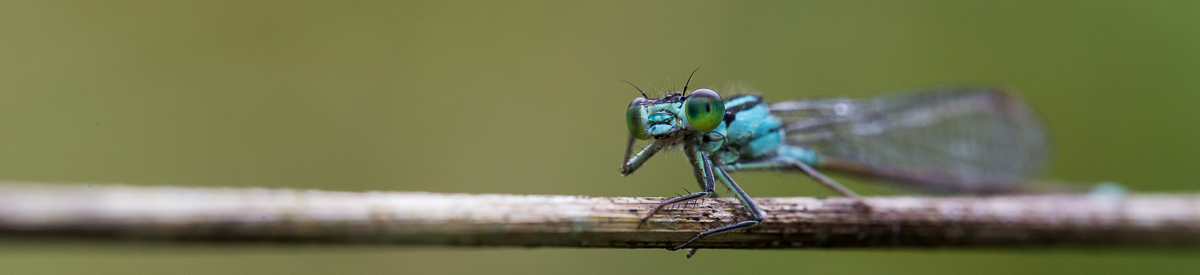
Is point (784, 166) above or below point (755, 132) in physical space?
below

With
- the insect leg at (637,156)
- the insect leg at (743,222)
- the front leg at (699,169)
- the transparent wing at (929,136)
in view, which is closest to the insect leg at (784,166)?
the front leg at (699,169)

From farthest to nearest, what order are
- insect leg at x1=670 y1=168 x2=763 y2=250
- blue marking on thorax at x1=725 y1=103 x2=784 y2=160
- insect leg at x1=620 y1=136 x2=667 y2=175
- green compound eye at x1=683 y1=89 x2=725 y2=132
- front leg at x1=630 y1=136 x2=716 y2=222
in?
blue marking on thorax at x1=725 y1=103 x2=784 y2=160 → insect leg at x1=620 y1=136 x2=667 y2=175 → green compound eye at x1=683 y1=89 x2=725 y2=132 → front leg at x1=630 y1=136 x2=716 y2=222 → insect leg at x1=670 y1=168 x2=763 y2=250

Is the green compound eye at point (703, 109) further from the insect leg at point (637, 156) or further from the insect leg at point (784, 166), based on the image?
the insect leg at point (784, 166)

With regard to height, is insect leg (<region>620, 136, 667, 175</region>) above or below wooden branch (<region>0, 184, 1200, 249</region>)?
above

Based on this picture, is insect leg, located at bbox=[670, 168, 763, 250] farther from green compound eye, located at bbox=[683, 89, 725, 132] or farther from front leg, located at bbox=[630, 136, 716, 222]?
green compound eye, located at bbox=[683, 89, 725, 132]

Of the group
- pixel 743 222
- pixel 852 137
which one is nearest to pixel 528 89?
pixel 852 137

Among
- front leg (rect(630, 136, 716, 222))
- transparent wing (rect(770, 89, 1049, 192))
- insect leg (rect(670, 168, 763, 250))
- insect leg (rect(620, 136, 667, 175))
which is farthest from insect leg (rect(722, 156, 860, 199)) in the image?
insect leg (rect(670, 168, 763, 250))

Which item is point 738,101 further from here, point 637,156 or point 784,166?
point 637,156
